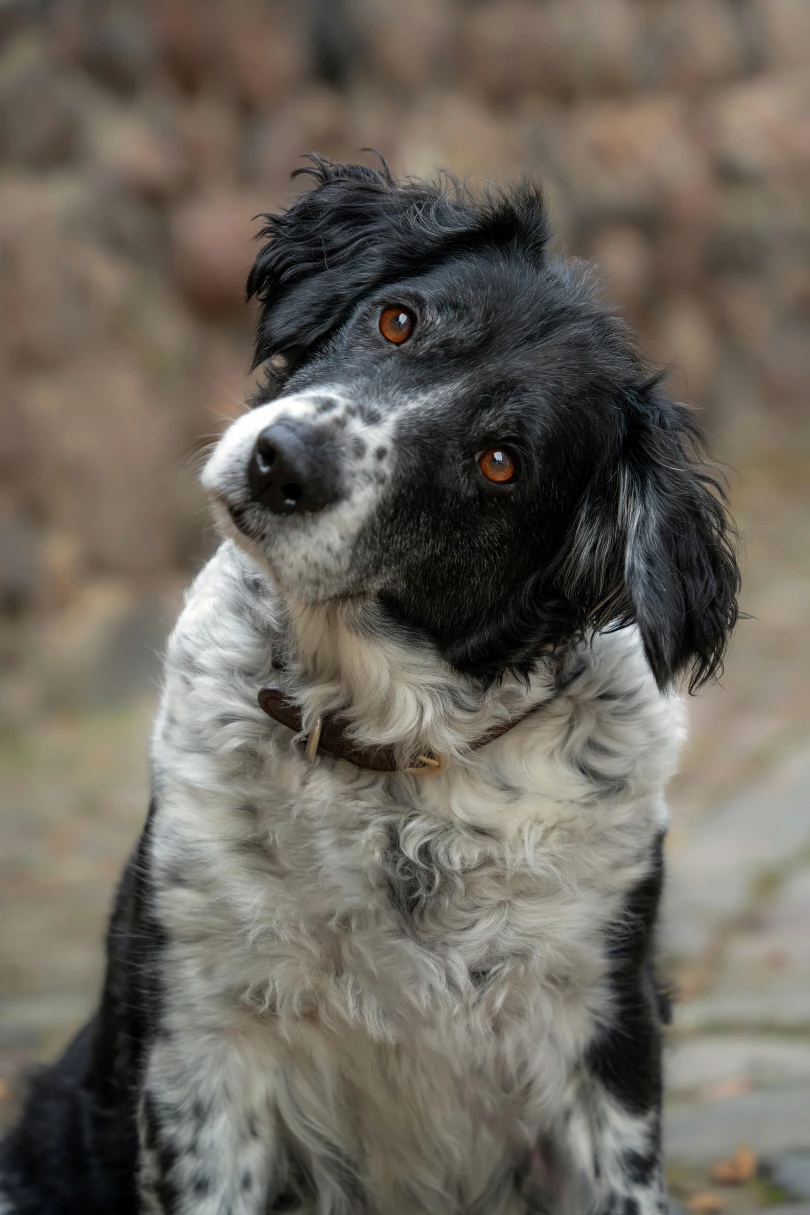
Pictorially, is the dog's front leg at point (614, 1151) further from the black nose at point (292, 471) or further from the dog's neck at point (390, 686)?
the black nose at point (292, 471)

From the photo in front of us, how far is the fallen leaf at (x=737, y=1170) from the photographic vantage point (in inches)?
114

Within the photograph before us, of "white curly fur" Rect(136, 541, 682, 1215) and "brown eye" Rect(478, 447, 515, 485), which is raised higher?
"brown eye" Rect(478, 447, 515, 485)

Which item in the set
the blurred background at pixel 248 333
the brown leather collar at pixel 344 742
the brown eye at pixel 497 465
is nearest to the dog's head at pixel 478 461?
the brown eye at pixel 497 465

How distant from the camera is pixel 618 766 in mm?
2393

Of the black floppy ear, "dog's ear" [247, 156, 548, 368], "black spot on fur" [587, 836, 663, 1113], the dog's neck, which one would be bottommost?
"black spot on fur" [587, 836, 663, 1113]

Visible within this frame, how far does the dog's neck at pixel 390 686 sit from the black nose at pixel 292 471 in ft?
0.78

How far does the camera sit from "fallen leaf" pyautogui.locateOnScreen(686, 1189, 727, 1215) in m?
2.80

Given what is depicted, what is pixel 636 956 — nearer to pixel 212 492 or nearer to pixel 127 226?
pixel 212 492

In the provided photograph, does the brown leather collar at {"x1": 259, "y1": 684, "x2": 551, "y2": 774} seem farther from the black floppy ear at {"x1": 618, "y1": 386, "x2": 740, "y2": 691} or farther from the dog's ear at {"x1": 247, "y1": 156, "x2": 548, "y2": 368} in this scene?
the dog's ear at {"x1": 247, "y1": 156, "x2": 548, "y2": 368}

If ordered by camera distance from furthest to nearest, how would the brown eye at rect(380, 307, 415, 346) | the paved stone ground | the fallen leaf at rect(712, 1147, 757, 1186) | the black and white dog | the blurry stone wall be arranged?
the blurry stone wall → the paved stone ground → the fallen leaf at rect(712, 1147, 757, 1186) → the brown eye at rect(380, 307, 415, 346) → the black and white dog

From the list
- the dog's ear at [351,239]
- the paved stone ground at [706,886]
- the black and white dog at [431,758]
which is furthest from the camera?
the paved stone ground at [706,886]

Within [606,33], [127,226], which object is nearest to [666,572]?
[127,226]

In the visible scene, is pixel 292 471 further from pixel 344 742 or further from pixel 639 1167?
pixel 639 1167

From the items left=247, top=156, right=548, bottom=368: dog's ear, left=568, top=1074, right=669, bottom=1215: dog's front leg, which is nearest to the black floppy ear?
left=247, top=156, right=548, bottom=368: dog's ear
